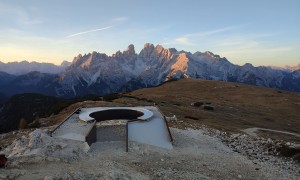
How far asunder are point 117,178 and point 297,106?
88.0m

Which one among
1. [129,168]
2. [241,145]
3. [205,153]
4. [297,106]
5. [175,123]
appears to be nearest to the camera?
[129,168]

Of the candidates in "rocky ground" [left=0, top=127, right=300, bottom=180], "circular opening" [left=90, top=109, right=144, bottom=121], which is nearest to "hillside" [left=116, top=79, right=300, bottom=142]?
"circular opening" [left=90, top=109, right=144, bottom=121]

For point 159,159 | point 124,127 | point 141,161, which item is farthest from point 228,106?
point 141,161

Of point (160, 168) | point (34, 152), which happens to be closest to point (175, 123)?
point (160, 168)

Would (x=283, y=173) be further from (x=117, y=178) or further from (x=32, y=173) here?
(x=32, y=173)

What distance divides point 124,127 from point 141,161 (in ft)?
42.9

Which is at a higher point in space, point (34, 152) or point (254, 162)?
point (34, 152)

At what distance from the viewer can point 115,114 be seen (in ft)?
164

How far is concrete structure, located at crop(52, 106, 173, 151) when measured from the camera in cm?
3488

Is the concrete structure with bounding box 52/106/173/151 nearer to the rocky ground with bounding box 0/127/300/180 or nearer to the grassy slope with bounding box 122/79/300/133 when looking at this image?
the rocky ground with bounding box 0/127/300/180

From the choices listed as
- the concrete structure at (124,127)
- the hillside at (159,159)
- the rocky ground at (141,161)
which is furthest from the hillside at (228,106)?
the rocky ground at (141,161)

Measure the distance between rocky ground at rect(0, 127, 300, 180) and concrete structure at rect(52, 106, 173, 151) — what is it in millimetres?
1601

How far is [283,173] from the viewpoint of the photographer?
27.9 metres

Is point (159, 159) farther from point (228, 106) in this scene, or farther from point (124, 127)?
point (228, 106)
